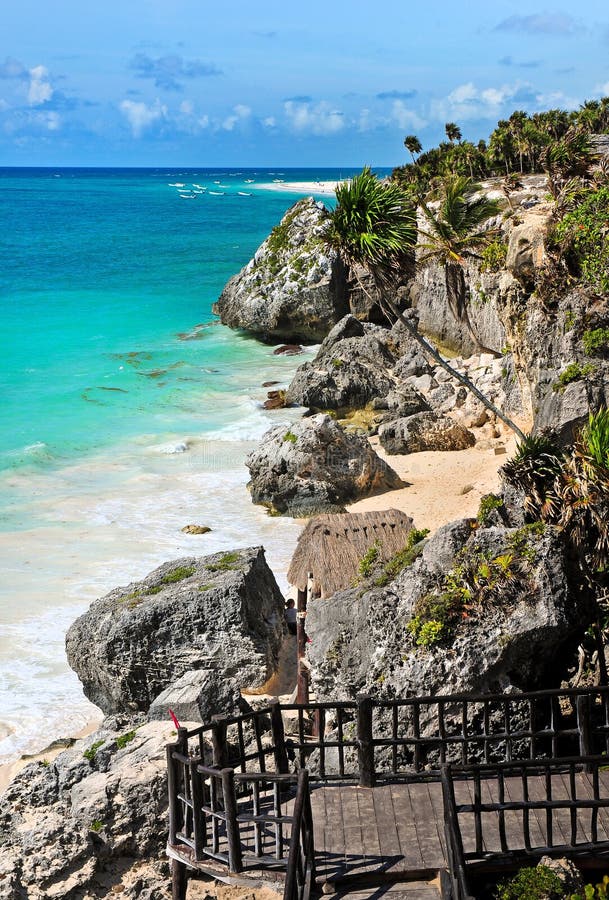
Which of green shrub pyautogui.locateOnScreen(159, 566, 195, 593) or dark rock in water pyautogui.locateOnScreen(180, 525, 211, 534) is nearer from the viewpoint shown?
green shrub pyautogui.locateOnScreen(159, 566, 195, 593)

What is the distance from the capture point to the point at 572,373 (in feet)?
65.1

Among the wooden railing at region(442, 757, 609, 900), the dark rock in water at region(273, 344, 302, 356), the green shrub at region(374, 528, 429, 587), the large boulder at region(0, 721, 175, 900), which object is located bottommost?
the large boulder at region(0, 721, 175, 900)

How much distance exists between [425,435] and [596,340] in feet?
23.8

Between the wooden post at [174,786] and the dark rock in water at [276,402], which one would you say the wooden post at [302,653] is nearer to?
the wooden post at [174,786]

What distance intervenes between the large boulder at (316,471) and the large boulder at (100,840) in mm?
12807

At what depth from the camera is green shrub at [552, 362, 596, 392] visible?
1969 centimetres

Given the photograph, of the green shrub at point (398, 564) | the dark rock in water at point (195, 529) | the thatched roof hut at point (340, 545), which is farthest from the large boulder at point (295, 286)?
the green shrub at point (398, 564)

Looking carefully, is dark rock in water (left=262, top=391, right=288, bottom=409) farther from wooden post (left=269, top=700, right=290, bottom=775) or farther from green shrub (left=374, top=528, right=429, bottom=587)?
wooden post (left=269, top=700, right=290, bottom=775)

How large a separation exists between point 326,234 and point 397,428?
7270 millimetres

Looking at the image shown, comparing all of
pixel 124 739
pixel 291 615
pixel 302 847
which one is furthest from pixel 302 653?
pixel 302 847

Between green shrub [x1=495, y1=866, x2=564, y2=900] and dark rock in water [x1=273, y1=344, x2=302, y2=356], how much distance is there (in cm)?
3777

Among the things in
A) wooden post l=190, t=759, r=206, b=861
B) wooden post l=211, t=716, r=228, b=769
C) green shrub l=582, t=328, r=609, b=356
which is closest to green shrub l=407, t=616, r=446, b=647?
wooden post l=211, t=716, r=228, b=769

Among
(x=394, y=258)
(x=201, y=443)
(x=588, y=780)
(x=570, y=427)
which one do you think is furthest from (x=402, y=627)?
(x=201, y=443)

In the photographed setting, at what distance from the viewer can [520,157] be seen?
51.1 m
